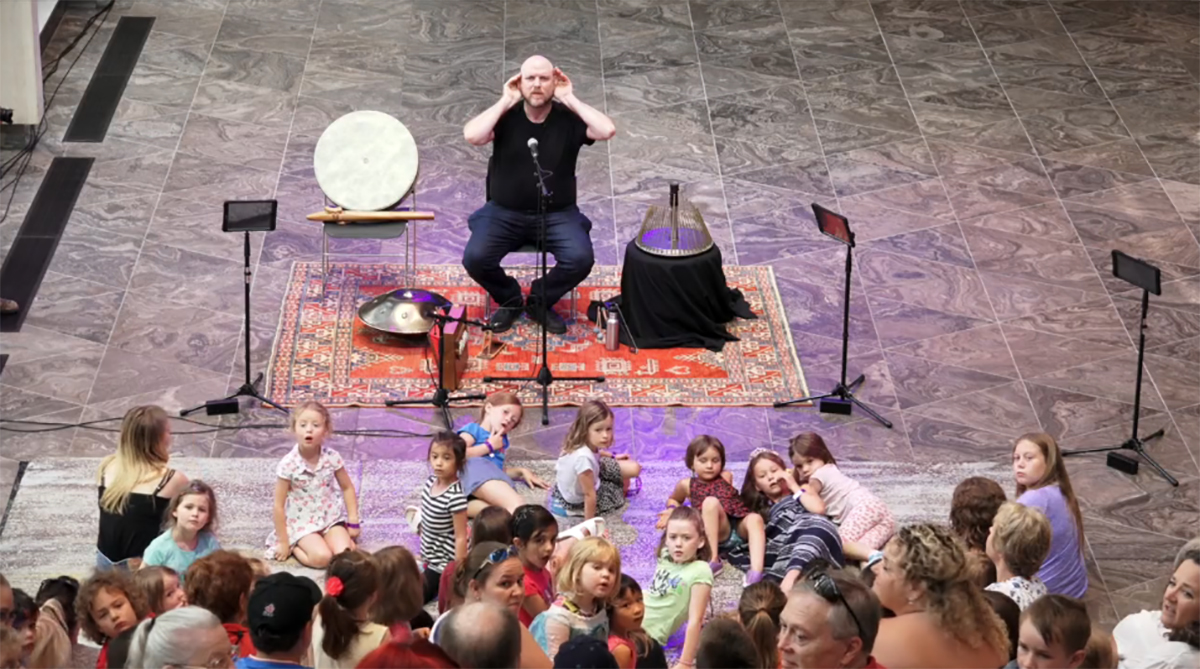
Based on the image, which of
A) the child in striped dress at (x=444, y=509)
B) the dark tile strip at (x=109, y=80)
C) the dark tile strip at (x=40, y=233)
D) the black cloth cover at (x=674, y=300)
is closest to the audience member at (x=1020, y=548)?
the child in striped dress at (x=444, y=509)

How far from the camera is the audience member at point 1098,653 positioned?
17.6ft

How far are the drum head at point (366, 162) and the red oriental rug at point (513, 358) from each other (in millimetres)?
546

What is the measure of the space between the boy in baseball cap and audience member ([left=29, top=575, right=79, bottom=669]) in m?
0.99

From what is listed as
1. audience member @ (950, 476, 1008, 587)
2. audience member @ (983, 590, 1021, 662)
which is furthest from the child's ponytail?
audience member @ (950, 476, 1008, 587)

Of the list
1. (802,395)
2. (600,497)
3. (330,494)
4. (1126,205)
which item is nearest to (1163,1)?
(1126,205)

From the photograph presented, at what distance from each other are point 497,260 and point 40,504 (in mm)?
2985

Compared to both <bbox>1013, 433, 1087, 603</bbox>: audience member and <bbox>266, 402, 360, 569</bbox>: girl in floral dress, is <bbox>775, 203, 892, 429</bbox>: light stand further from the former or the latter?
<bbox>266, 402, 360, 569</bbox>: girl in floral dress

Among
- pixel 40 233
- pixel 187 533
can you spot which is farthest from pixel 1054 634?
pixel 40 233

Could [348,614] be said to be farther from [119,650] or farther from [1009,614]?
[1009,614]

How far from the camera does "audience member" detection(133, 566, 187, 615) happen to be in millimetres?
6047

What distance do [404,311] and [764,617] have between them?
4.70 metres

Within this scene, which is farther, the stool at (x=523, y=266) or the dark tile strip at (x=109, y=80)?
the dark tile strip at (x=109, y=80)

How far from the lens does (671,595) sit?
23.1 feet

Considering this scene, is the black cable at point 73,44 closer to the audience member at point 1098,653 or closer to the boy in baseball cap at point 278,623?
the boy in baseball cap at point 278,623
